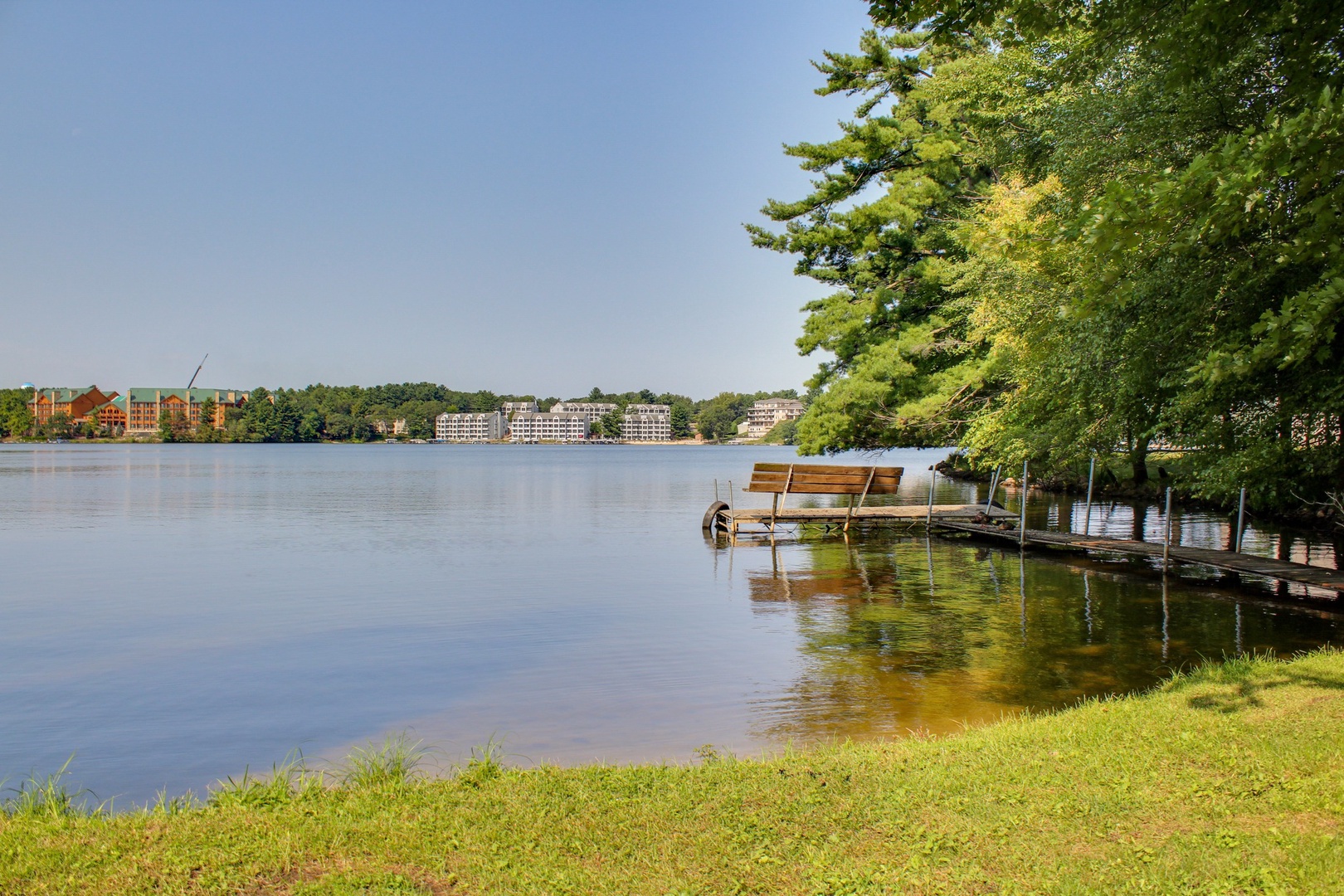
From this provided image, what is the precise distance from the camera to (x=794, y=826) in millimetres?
5430

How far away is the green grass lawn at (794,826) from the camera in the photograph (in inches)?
186

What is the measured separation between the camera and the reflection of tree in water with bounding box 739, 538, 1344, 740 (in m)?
9.55

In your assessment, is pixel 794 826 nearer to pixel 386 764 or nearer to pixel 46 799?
pixel 386 764

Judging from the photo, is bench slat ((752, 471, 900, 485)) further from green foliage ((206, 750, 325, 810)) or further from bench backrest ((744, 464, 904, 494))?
green foliage ((206, 750, 325, 810))

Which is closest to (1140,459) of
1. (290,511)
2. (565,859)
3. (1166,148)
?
(1166,148)

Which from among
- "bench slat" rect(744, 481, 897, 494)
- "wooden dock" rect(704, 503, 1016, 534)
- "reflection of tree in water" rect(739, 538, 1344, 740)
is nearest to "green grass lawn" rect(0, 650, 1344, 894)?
"reflection of tree in water" rect(739, 538, 1344, 740)

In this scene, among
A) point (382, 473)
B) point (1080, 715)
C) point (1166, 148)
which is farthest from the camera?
point (382, 473)

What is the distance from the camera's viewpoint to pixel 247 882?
15.5 feet

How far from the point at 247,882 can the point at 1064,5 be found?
32.0 ft

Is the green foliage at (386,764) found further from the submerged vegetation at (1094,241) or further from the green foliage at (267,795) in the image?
the submerged vegetation at (1094,241)

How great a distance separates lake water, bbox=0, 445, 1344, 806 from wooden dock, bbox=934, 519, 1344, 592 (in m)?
0.42

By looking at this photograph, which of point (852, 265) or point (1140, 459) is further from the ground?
point (852, 265)

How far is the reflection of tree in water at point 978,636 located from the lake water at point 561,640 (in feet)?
0.18

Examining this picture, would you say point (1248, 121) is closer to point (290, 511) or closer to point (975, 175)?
point (975, 175)
